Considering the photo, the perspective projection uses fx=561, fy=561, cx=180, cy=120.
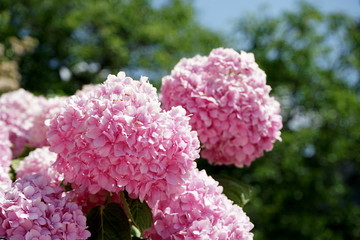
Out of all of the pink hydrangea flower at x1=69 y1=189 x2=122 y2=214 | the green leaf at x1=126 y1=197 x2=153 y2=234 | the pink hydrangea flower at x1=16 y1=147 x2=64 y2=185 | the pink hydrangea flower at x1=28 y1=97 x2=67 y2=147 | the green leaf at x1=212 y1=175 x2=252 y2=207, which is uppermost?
the pink hydrangea flower at x1=28 y1=97 x2=67 y2=147

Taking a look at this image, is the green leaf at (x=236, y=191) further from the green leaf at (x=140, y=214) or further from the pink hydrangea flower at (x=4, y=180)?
the pink hydrangea flower at (x=4, y=180)

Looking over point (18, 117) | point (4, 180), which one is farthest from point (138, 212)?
point (18, 117)

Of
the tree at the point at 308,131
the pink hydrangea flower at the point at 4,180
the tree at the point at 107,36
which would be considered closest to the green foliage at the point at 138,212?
the pink hydrangea flower at the point at 4,180

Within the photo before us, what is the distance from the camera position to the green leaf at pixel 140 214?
148cm

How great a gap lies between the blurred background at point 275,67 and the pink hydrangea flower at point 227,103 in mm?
9234

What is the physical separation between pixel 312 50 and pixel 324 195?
3.83 metres

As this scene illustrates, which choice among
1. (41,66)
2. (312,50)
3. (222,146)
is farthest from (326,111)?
(222,146)

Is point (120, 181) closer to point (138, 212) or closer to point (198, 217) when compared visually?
point (138, 212)

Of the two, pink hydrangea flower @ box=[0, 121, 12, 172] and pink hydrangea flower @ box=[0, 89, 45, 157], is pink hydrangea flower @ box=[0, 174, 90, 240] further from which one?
pink hydrangea flower @ box=[0, 89, 45, 157]

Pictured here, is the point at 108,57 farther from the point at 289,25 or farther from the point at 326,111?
the point at 326,111

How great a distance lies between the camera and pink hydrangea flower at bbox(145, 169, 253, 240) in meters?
1.46

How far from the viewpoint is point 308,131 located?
12812 mm

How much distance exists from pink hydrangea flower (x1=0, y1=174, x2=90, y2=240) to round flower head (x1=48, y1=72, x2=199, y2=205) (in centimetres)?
8

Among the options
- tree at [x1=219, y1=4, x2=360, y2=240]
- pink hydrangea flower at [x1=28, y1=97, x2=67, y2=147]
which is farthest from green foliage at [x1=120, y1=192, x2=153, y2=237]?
tree at [x1=219, y1=4, x2=360, y2=240]
